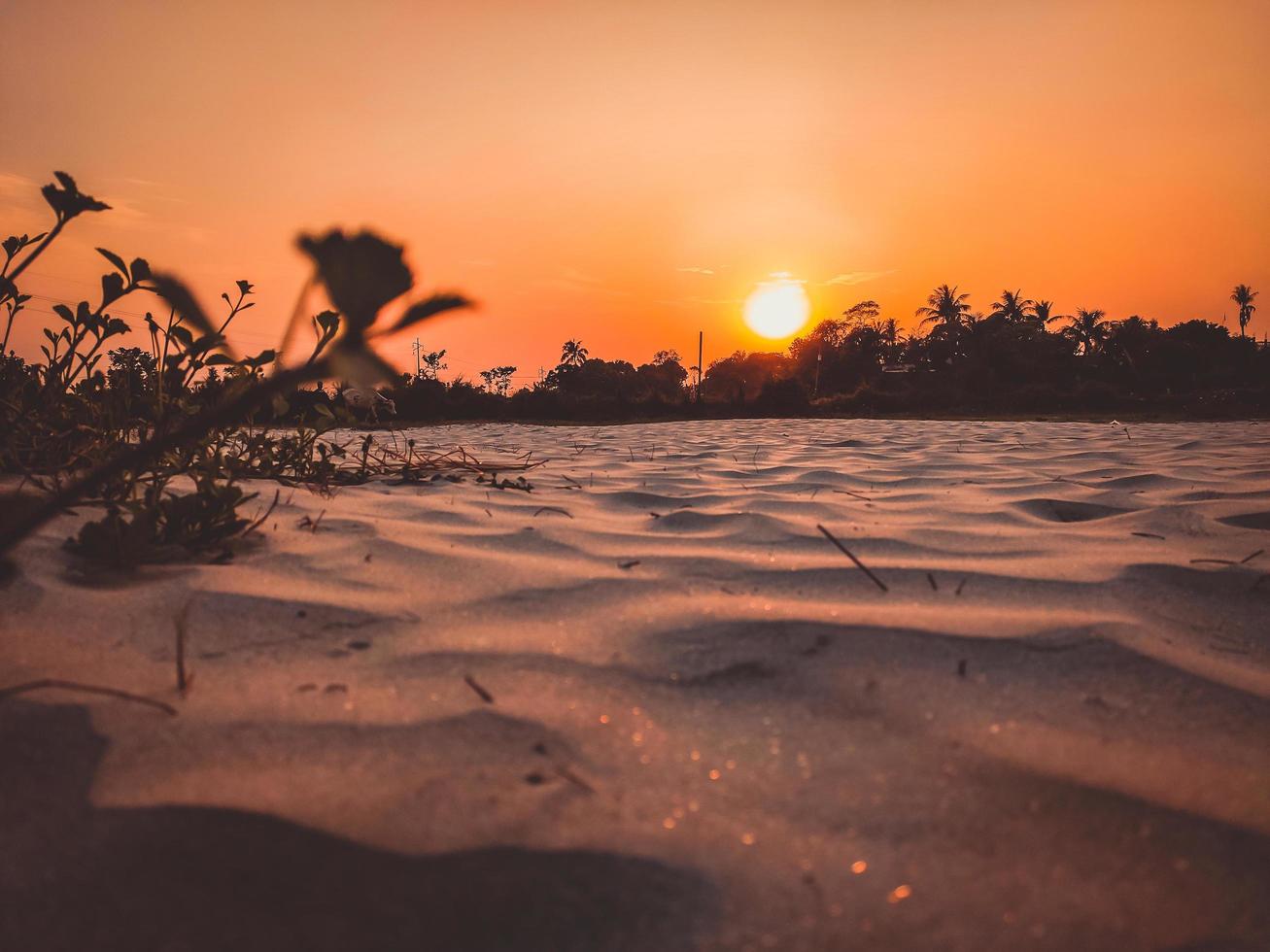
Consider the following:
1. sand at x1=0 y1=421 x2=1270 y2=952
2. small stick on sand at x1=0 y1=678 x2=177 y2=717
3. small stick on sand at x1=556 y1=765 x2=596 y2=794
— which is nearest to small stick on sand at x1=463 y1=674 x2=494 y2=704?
sand at x1=0 y1=421 x2=1270 y2=952

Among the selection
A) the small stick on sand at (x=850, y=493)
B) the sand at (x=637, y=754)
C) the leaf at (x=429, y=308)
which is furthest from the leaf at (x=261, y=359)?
the small stick on sand at (x=850, y=493)

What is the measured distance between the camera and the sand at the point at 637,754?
0.56 m

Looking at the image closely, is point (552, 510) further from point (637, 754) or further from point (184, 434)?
point (184, 434)

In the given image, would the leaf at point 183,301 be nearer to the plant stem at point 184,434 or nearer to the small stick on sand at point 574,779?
the plant stem at point 184,434

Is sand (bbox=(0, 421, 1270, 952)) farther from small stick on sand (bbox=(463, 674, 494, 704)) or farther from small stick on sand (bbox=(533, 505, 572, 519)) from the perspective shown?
small stick on sand (bbox=(533, 505, 572, 519))

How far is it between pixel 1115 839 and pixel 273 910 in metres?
0.76

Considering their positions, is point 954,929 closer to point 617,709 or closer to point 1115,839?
point 1115,839

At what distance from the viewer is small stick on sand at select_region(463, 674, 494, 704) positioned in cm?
86

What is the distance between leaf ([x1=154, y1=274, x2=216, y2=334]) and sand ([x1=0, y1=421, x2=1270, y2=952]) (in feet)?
1.48

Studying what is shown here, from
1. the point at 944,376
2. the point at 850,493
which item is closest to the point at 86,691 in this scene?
the point at 850,493

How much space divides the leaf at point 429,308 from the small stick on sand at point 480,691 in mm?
549

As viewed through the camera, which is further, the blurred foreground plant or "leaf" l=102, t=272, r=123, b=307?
"leaf" l=102, t=272, r=123, b=307

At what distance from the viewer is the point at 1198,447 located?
4262mm

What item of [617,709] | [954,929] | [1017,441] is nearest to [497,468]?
[617,709]
